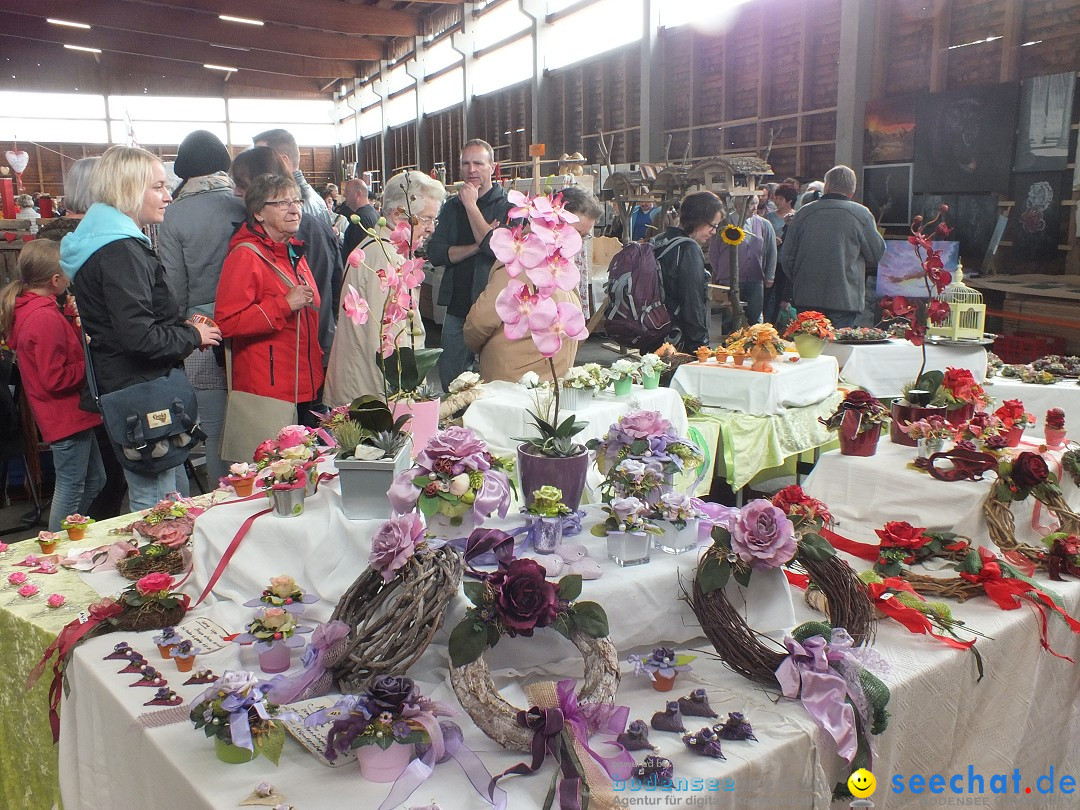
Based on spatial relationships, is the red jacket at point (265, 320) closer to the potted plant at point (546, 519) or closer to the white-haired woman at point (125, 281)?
the white-haired woman at point (125, 281)

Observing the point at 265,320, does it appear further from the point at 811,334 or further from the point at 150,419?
the point at 811,334

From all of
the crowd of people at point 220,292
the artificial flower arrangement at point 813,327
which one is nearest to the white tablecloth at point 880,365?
the artificial flower arrangement at point 813,327

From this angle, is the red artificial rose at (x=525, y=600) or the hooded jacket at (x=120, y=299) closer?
the red artificial rose at (x=525, y=600)

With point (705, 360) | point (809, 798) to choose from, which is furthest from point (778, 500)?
point (705, 360)

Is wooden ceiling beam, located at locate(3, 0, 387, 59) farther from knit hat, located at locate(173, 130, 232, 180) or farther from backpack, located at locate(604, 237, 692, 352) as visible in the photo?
backpack, located at locate(604, 237, 692, 352)

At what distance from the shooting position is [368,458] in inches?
65.1

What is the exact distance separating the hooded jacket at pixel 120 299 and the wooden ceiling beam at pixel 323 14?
39.5 ft

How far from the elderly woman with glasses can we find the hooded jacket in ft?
0.86

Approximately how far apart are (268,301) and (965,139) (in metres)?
7.08

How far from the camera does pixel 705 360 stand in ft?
13.1

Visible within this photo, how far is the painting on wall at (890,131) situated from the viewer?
8062 millimetres

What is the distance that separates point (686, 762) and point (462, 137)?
1764cm

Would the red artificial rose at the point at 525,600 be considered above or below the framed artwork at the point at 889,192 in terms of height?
below

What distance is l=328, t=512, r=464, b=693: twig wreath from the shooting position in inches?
51.9
